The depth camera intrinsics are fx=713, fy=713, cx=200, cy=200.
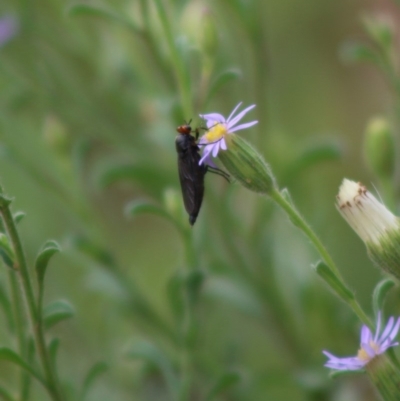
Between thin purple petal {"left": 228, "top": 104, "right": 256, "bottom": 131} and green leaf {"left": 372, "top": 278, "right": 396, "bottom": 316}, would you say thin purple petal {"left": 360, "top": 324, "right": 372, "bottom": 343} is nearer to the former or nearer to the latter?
green leaf {"left": 372, "top": 278, "right": 396, "bottom": 316}

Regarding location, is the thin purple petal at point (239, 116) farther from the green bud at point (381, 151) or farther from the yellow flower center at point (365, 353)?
the green bud at point (381, 151)

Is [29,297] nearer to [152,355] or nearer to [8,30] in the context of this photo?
[152,355]

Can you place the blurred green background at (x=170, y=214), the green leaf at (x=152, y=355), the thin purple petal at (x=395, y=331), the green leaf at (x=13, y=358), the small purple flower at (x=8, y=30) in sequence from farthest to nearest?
the small purple flower at (x=8, y=30) → the blurred green background at (x=170, y=214) → the green leaf at (x=152, y=355) → the green leaf at (x=13, y=358) → the thin purple petal at (x=395, y=331)

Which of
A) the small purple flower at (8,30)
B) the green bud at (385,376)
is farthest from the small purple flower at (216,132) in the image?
the small purple flower at (8,30)

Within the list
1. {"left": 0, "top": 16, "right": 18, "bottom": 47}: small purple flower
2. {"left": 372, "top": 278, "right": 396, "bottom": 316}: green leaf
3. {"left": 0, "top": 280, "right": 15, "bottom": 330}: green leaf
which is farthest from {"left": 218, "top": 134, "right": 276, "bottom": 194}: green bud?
{"left": 0, "top": 16, "right": 18, "bottom": 47}: small purple flower

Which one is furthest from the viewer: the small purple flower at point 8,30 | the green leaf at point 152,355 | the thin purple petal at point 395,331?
the small purple flower at point 8,30

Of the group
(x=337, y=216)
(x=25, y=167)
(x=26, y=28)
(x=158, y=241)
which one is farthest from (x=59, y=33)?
(x=337, y=216)

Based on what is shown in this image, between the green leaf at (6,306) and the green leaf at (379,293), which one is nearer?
the green leaf at (379,293)
